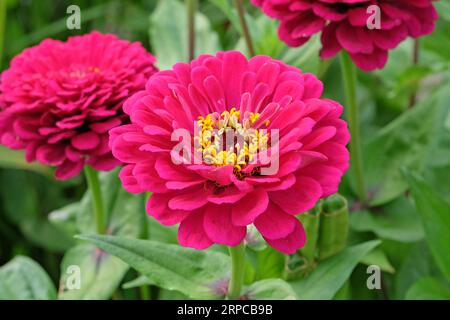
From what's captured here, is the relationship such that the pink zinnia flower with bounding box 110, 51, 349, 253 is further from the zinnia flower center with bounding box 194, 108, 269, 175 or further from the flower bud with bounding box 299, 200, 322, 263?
the flower bud with bounding box 299, 200, 322, 263

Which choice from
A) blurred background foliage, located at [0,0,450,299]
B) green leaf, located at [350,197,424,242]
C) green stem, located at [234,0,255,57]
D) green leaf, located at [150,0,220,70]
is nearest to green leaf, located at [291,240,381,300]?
blurred background foliage, located at [0,0,450,299]

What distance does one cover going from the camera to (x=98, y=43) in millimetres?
628

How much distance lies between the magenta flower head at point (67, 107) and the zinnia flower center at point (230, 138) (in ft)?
0.33

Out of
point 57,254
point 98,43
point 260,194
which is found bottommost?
point 57,254

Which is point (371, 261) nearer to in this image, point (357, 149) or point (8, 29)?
point (357, 149)

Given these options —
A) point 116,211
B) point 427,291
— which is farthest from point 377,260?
point 116,211

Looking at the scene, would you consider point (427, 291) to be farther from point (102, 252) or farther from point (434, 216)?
point (102, 252)

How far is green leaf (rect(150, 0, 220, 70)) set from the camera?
32.5 inches

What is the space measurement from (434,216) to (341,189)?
15cm

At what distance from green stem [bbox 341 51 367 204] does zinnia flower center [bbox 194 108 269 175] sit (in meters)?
0.20

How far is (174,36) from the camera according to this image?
0.85 meters

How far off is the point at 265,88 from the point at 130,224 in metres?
0.27
